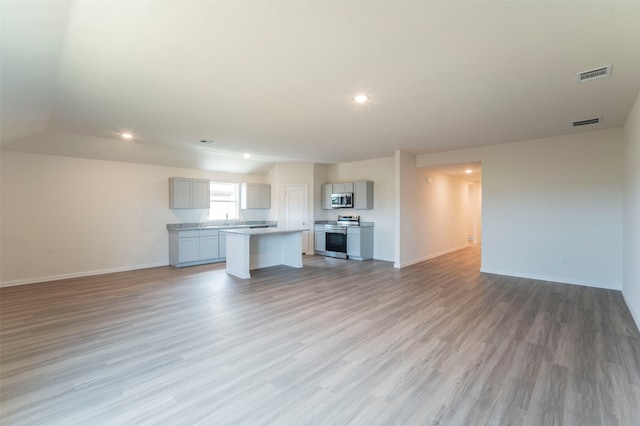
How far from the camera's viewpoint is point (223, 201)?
815cm

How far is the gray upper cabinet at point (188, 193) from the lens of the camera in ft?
22.4

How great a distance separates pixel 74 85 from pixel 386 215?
252 inches

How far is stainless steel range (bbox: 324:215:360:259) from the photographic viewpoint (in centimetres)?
766

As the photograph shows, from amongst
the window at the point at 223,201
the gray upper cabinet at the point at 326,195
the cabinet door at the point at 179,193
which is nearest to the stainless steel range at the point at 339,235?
the gray upper cabinet at the point at 326,195

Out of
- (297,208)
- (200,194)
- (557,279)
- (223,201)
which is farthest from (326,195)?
(557,279)

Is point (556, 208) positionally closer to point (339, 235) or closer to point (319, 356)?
point (339, 235)

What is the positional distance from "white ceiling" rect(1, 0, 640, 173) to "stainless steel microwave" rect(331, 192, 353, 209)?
3.12 meters

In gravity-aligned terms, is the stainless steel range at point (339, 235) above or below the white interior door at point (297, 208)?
below

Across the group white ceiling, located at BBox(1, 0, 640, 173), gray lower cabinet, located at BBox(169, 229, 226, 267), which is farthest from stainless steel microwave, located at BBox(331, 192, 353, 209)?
gray lower cabinet, located at BBox(169, 229, 226, 267)

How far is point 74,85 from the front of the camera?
2.95m

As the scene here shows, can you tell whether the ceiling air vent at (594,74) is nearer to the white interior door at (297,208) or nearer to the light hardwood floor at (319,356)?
the light hardwood floor at (319,356)

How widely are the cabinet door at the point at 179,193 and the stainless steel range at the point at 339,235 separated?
3721 mm

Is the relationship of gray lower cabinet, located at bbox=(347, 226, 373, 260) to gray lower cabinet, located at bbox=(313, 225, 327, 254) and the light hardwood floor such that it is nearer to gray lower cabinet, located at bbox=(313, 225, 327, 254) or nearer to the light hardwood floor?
gray lower cabinet, located at bbox=(313, 225, 327, 254)

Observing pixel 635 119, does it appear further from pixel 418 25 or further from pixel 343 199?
pixel 343 199
